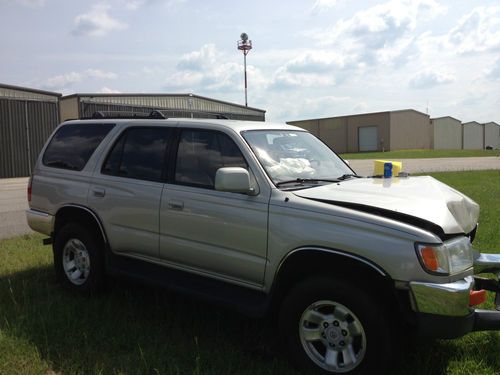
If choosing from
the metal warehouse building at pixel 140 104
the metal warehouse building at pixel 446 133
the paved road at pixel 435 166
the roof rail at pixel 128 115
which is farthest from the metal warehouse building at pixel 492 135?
the roof rail at pixel 128 115

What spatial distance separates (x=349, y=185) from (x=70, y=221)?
298 centimetres

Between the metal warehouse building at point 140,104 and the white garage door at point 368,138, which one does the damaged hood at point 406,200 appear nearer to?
the metal warehouse building at point 140,104

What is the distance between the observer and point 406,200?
3.41 m

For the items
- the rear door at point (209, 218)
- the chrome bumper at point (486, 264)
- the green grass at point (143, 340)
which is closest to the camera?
the green grass at point (143, 340)

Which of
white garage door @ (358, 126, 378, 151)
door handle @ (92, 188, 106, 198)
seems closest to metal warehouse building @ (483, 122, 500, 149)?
white garage door @ (358, 126, 378, 151)

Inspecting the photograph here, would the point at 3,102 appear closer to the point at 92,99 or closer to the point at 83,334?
the point at 92,99

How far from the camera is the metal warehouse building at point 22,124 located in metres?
24.4

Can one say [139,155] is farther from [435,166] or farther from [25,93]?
[435,166]

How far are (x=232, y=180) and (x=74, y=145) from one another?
258 centimetres

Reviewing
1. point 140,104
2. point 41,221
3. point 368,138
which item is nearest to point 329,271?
point 41,221

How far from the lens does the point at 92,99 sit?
95.6 feet

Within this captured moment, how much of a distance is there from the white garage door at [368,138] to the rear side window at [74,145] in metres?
62.4

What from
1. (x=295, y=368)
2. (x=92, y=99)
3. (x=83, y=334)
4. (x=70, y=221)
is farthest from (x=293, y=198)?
(x=92, y=99)

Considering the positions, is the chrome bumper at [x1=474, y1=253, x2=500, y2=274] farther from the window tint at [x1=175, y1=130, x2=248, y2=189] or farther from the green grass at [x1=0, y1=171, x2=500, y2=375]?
the window tint at [x1=175, y1=130, x2=248, y2=189]
